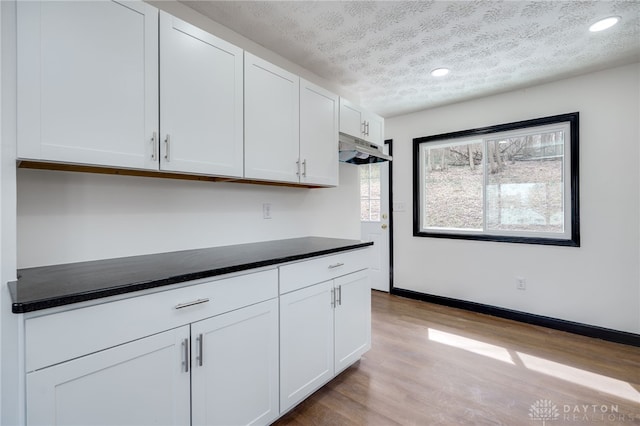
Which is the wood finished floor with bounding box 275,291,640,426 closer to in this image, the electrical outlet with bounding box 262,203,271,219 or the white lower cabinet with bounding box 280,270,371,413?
the white lower cabinet with bounding box 280,270,371,413

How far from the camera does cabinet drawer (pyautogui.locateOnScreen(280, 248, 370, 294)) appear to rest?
5.53ft

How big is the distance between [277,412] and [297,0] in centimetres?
240

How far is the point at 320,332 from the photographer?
188 cm

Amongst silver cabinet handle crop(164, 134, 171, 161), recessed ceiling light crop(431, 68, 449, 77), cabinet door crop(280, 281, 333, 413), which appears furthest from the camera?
recessed ceiling light crop(431, 68, 449, 77)

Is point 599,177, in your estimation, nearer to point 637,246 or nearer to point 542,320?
point 637,246

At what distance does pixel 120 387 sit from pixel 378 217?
364cm

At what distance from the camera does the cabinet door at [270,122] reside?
6.20ft

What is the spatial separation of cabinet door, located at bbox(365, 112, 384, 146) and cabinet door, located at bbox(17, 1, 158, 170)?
6.40 feet

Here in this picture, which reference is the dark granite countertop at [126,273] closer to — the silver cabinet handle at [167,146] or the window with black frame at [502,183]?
the silver cabinet handle at [167,146]

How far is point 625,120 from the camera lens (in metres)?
2.66

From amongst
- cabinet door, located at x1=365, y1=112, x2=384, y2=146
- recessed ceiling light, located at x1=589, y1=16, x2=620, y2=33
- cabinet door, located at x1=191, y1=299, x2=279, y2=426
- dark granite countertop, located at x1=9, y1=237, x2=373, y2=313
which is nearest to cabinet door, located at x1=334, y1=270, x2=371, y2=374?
dark granite countertop, located at x1=9, y1=237, x2=373, y2=313

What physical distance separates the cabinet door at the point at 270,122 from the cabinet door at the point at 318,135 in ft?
0.23

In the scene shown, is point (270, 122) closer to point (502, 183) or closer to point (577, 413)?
point (577, 413)

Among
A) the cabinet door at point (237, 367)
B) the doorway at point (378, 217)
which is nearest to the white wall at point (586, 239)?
the doorway at point (378, 217)
